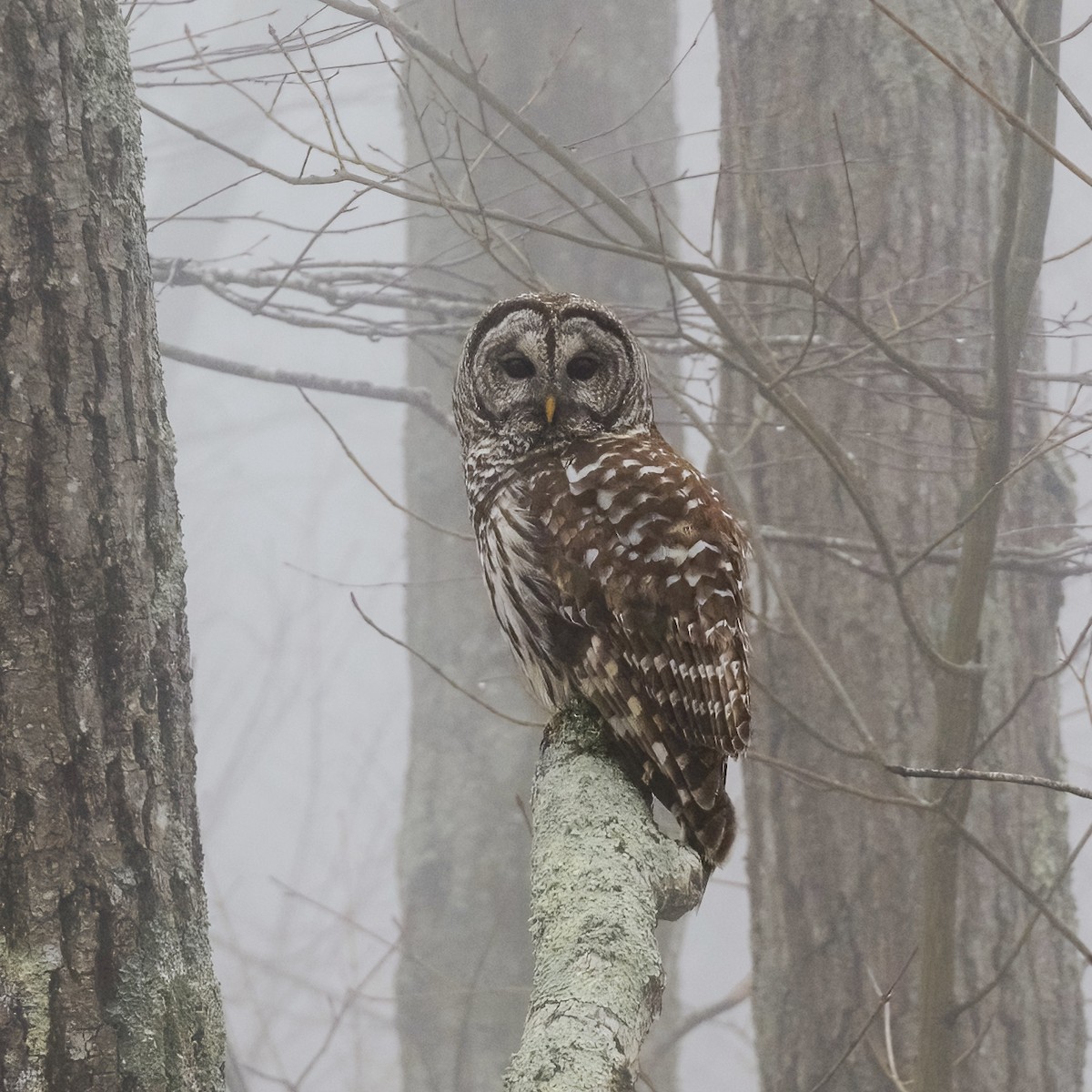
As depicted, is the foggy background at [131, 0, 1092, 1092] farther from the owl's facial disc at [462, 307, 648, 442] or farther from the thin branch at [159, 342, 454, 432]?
the owl's facial disc at [462, 307, 648, 442]

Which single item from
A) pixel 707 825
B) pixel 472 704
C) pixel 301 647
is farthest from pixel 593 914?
pixel 301 647

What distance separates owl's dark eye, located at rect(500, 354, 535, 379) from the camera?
159cm

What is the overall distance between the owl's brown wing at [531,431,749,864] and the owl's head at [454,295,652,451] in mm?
108

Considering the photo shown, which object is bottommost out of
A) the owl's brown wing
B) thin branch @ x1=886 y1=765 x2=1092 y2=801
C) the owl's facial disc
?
thin branch @ x1=886 y1=765 x2=1092 y2=801

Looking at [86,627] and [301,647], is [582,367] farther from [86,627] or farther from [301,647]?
[301,647]

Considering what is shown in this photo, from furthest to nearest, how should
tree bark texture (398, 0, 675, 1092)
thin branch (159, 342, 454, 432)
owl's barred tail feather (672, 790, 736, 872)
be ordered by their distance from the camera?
tree bark texture (398, 0, 675, 1092), thin branch (159, 342, 454, 432), owl's barred tail feather (672, 790, 736, 872)

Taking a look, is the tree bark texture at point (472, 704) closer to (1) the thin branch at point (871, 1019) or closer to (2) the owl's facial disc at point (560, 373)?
(1) the thin branch at point (871, 1019)

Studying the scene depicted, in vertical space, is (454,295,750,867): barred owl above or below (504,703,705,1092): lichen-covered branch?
above

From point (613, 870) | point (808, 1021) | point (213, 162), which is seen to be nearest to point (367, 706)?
point (213, 162)

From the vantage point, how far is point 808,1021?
2.86 metres

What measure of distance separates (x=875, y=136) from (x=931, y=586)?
1.11m

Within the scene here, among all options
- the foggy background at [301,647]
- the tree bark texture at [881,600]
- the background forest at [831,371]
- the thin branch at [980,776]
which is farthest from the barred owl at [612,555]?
the foggy background at [301,647]

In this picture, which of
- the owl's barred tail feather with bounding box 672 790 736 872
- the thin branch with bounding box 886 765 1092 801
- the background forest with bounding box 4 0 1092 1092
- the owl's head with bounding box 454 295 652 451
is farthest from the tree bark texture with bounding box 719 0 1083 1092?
the thin branch with bounding box 886 765 1092 801

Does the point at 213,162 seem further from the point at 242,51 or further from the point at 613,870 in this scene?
the point at 613,870
